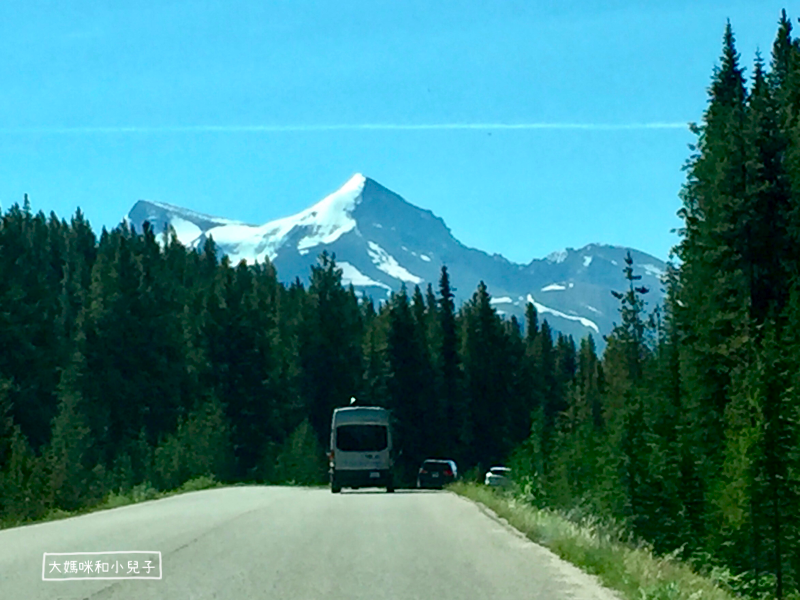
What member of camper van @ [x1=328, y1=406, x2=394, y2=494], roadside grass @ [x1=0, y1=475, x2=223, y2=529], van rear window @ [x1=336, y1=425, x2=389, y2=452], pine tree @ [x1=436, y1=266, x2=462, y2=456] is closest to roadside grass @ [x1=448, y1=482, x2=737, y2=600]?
roadside grass @ [x1=0, y1=475, x2=223, y2=529]

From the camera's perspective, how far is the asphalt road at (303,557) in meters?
11.4

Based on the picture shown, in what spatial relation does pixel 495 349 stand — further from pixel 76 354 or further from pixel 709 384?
pixel 709 384

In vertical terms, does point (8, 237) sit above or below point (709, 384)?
above

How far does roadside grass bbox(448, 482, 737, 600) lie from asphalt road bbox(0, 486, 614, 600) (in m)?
0.25

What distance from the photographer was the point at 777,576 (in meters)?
32.9

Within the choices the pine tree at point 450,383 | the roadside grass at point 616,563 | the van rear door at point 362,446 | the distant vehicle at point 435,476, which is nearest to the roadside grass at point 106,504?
the van rear door at point 362,446

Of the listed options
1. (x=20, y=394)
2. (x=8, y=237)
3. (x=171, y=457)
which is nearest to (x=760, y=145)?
(x=171, y=457)

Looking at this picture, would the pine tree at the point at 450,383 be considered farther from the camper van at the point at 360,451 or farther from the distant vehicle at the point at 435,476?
the camper van at the point at 360,451

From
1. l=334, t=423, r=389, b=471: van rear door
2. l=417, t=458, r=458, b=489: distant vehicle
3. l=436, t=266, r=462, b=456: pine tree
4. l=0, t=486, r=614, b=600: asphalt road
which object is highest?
l=436, t=266, r=462, b=456: pine tree

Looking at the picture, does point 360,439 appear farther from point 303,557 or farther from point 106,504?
point 303,557

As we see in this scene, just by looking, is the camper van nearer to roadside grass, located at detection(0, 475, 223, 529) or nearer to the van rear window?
the van rear window

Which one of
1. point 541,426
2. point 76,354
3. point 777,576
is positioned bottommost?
point 777,576

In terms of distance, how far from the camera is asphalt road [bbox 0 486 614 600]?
11.4 meters

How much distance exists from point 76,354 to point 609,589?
84.0 meters
